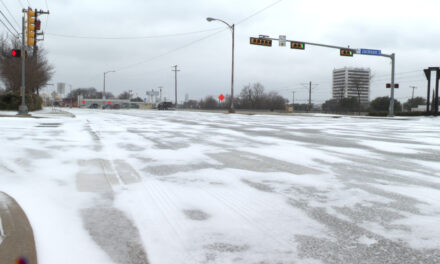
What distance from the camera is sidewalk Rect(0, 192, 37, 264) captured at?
2.46 m

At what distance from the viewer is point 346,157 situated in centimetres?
704

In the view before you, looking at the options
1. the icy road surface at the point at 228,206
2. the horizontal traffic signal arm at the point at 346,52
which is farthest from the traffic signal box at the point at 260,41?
the icy road surface at the point at 228,206

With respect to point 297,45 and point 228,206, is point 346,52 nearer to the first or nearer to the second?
point 297,45

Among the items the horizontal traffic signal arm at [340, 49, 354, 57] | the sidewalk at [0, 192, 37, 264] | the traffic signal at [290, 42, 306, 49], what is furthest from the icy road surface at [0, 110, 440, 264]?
the horizontal traffic signal arm at [340, 49, 354, 57]

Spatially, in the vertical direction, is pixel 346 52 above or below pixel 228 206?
above

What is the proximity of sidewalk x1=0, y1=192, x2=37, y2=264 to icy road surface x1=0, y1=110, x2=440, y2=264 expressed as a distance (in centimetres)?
9

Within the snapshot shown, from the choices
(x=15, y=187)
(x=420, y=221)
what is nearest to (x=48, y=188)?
(x=15, y=187)

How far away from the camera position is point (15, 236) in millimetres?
2848

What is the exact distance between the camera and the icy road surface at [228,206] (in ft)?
8.88

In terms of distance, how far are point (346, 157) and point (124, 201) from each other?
15.4ft

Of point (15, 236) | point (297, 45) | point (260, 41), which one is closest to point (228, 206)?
point (15, 236)

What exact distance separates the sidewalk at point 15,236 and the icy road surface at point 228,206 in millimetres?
94

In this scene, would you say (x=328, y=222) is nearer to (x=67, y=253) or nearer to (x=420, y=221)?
(x=420, y=221)

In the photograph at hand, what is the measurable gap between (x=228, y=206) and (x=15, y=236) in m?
1.97
